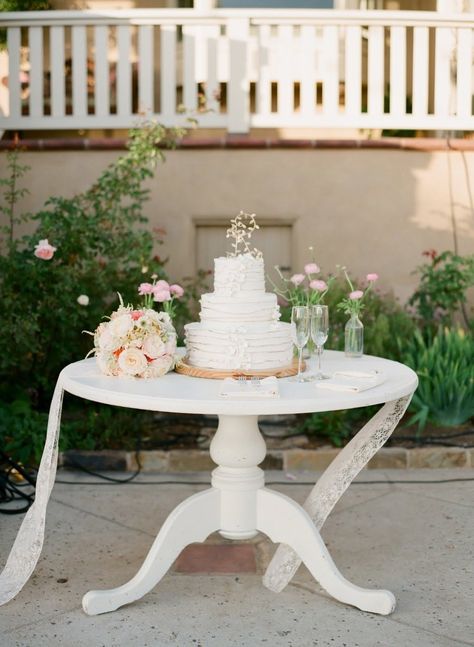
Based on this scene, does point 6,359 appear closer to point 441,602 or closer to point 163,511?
point 163,511

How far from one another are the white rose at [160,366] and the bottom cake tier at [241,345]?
0.13 metres

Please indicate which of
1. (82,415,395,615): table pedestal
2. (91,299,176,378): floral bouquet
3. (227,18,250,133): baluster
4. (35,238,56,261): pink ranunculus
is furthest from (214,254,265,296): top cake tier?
(227,18,250,133): baluster

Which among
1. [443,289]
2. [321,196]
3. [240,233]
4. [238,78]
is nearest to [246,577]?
[240,233]

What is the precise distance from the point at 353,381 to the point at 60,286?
2.92 meters

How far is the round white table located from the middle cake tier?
26cm

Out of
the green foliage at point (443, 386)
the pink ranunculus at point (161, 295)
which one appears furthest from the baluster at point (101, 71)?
the pink ranunculus at point (161, 295)

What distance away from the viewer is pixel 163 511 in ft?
16.0

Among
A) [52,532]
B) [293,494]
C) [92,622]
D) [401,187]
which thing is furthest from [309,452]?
[401,187]

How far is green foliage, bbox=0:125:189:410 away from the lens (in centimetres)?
606

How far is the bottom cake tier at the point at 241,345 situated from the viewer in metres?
3.69

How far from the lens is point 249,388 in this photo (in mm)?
3400

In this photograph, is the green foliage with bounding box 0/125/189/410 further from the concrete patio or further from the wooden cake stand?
the wooden cake stand

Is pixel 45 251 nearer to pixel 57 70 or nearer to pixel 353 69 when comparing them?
pixel 57 70

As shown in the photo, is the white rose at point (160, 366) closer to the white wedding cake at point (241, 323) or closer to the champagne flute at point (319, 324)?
the white wedding cake at point (241, 323)
